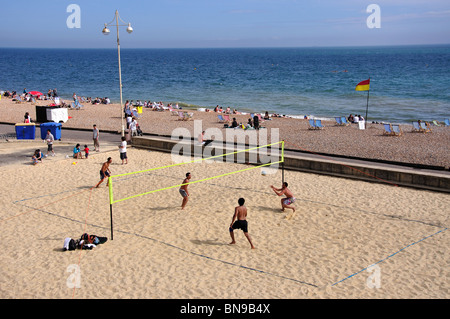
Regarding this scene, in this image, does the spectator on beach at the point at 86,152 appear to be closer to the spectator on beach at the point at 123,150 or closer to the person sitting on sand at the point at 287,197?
the spectator on beach at the point at 123,150

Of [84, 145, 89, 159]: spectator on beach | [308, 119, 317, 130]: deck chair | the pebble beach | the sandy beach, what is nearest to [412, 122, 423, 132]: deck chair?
the pebble beach

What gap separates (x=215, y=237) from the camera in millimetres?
10266

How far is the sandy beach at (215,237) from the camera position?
26.3 feet

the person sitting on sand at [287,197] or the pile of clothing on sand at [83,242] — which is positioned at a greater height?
the person sitting on sand at [287,197]

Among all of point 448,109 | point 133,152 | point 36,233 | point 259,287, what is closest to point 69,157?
point 133,152

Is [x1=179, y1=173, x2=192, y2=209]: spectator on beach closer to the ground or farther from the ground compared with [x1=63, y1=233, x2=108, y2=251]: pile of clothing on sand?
farther from the ground

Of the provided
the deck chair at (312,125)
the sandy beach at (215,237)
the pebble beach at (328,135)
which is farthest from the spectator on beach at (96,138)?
the deck chair at (312,125)

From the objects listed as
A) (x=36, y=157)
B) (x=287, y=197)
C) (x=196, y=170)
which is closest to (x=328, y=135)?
(x=196, y=170)

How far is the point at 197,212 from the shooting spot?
464 inches

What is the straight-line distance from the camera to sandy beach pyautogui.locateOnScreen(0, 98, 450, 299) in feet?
26.3

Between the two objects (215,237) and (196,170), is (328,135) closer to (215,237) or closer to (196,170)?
(196,170)

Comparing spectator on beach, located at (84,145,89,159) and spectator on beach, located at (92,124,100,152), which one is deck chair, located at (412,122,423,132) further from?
spectator on beach, located at (84,145,89,159)

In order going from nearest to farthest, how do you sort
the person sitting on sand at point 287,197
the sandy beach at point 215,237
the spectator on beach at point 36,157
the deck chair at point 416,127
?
the sandy beach at point 215,237 < the person sitting on sand at point 287,197 < the spectator on beach at point 36,157 < the deck chair at point 416,127
